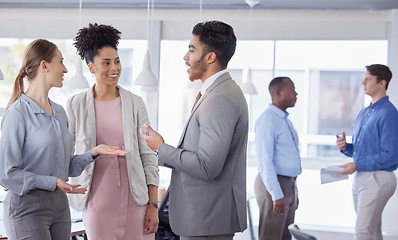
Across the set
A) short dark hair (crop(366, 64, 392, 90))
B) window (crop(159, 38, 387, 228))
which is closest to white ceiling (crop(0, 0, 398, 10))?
window (crop(159, 38, 387, 228))

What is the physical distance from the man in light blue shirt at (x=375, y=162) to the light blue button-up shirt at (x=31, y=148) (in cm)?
243

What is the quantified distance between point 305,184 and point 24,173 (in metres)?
4.81

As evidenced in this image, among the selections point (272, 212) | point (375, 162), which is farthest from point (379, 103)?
point (272, 212)

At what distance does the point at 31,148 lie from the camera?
6.99ft

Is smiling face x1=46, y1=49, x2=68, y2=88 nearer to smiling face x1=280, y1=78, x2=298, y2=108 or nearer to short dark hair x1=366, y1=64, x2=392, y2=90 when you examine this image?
smiling face x1=280, y1=78, x2=298, y2=108

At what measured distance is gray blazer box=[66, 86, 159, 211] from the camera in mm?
2396

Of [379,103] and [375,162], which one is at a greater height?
[379,103]

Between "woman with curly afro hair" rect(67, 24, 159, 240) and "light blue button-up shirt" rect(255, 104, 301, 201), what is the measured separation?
1587mm

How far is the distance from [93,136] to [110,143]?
0.30 feet

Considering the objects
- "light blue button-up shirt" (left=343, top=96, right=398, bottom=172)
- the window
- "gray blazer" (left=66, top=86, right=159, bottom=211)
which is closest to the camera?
"gray blazer" (left=66, top=86, right=159, bottom=211)

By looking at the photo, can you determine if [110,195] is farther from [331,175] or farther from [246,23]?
[246,23]

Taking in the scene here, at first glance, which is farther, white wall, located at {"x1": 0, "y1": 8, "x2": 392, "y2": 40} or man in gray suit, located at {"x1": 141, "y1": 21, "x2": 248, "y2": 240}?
white wall, located at {"x1": 0, "y1": 8, "x2": 392, "y2": 40}

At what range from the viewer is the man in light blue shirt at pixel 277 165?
12.6 feet

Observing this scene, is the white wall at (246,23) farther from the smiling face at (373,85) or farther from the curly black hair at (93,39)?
the curly black hair at (93,39)
